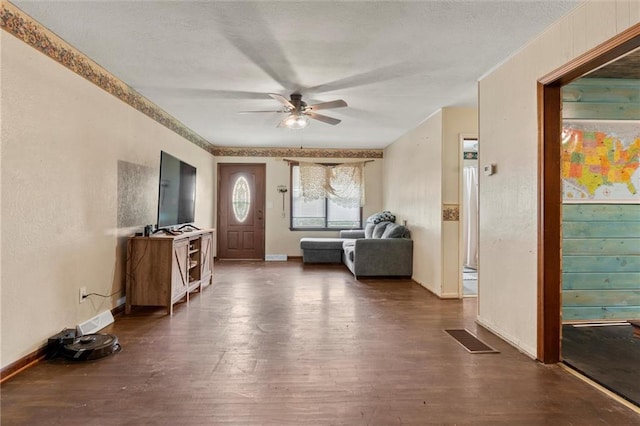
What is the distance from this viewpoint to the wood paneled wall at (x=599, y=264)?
3211 millimetres

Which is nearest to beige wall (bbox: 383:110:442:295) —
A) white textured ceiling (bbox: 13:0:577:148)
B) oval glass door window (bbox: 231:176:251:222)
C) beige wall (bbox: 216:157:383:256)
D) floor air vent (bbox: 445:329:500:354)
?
white textured ceiling (bbox: 13:0:577:148)

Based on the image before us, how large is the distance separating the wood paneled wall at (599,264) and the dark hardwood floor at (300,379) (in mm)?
1078

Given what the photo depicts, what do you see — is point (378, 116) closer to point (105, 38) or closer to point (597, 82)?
point (597, 82)

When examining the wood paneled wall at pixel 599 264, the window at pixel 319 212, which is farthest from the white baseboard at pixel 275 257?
the wood paneled wall at pixel 599 264

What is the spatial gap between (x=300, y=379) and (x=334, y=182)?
5.50 m

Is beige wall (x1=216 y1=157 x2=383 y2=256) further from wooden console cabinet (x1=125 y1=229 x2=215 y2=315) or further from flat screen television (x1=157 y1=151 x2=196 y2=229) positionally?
wooden console cabinet (x1=125 y1=229 x2=215 y2=315)

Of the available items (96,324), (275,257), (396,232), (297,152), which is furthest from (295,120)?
(275,257)

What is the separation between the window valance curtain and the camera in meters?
7.28

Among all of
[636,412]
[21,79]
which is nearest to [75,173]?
[21,79]

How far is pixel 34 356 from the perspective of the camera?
7.67 feet

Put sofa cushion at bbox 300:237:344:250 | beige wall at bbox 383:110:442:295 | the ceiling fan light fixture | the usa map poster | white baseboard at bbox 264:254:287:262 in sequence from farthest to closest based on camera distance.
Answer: white baseboard at bbox 264:254:287:262 < sofa cushion at bbox 300:237:344:250 < beige wall at bbox 383:110:442:295 < the ceiling fan light fixture < the usa map poster

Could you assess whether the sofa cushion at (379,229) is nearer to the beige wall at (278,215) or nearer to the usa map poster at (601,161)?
the beige wall at (278,215)

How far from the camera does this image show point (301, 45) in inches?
103

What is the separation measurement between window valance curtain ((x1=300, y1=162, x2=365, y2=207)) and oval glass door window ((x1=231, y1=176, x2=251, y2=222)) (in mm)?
1232
